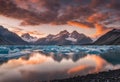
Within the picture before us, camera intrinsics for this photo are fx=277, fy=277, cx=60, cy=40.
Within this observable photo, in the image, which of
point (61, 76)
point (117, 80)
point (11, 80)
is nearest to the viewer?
point (117, 80)

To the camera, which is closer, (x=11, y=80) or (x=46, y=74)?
(x=11, y=80)

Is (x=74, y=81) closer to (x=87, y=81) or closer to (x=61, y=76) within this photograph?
(x=87, y=81)

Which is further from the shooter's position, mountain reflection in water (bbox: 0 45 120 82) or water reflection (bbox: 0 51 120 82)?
mountain reflection in water (bbox: 0 45 120 82)

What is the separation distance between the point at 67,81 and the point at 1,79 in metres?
6.38

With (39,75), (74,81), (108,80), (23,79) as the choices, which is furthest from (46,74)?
(108,80)

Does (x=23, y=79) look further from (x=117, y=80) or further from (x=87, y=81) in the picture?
(x=117, y=80)

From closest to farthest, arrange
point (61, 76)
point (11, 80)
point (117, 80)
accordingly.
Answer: point (117, 80) → point (11, 80) → point (61, 76)

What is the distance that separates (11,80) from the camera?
2423 centimetres

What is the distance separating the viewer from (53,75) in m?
28.5

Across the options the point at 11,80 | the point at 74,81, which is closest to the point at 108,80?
the point at 74,81

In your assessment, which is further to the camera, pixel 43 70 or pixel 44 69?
pixel 44 69

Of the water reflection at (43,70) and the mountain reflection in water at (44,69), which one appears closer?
the water reflection at (43,70)

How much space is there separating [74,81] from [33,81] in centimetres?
425

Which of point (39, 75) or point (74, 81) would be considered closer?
point (74, 81)
